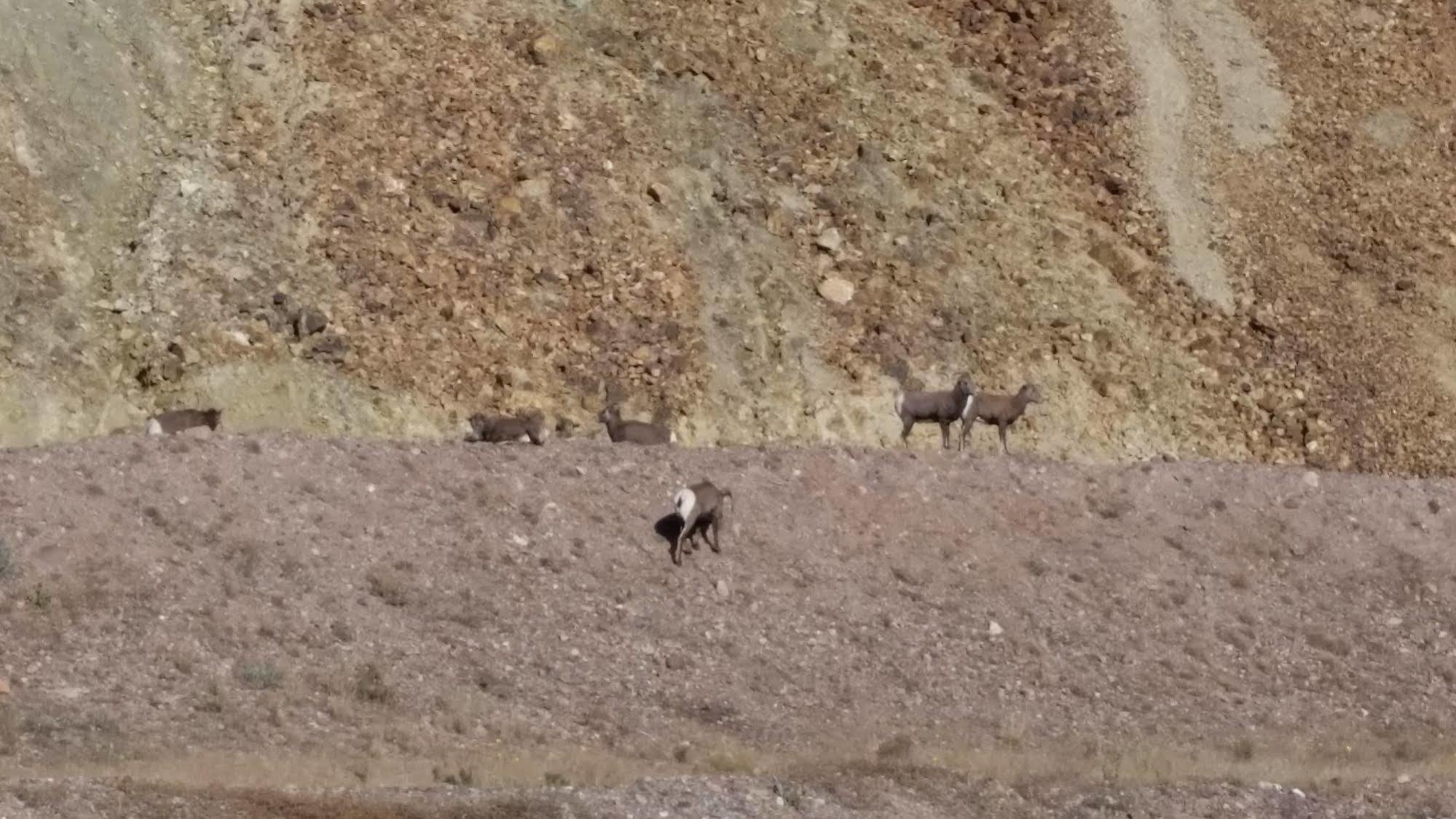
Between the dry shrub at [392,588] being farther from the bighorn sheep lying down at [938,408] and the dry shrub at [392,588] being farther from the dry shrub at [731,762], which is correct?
the bighorn sheep lying down at [938,408]

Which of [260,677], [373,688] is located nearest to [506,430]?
[373,688]

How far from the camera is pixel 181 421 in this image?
2481 cm

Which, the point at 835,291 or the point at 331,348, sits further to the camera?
the point at 835,291

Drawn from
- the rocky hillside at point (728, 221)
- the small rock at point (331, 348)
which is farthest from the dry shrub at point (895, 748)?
the small rock at point (331, 348)

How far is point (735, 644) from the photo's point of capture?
22.3m

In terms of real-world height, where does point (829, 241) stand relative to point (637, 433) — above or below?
below

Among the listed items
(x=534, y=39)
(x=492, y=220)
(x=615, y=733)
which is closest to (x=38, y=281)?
(x=492, y=220)

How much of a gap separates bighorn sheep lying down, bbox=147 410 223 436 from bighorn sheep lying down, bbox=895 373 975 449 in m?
9.06

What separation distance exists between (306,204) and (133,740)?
38.9 feet

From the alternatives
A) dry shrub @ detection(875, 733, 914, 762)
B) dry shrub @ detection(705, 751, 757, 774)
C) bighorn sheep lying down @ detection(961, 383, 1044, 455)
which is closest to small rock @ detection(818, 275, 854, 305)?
bighorn sheep lying down @ detection(961, 383, 1044, 455)

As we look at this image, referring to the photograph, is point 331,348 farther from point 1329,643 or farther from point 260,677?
point 1329,643

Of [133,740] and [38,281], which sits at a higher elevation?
[133,740]

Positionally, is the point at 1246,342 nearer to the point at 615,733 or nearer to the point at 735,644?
the point at 735,644

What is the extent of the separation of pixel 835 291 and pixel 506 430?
6097 mm
